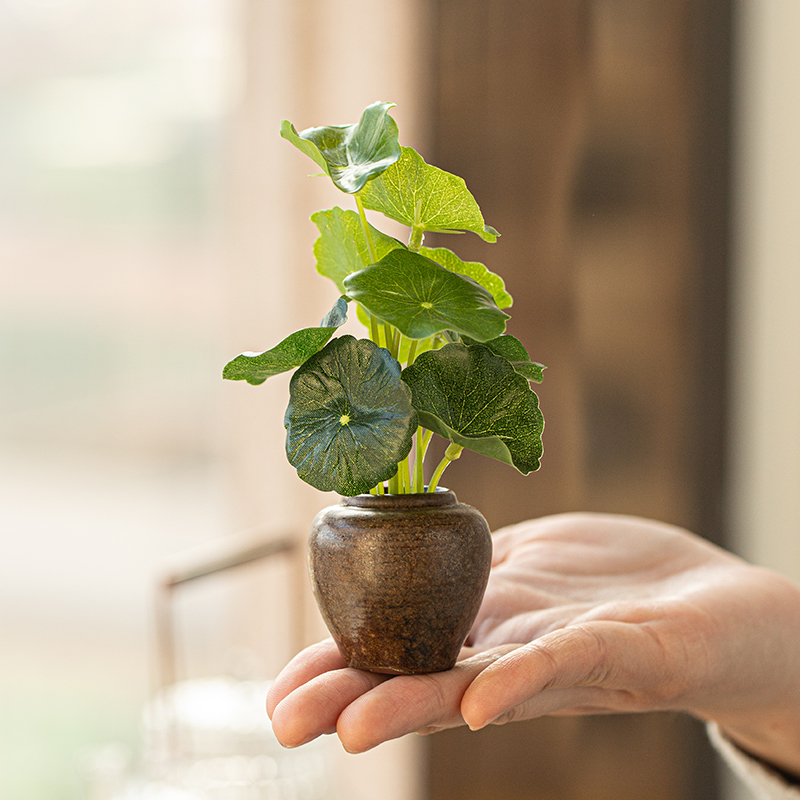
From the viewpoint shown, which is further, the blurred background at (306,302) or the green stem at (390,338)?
the blurred background at (306,302)

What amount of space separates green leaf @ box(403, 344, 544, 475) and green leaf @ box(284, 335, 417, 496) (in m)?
0.03

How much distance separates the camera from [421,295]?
26.7 inches

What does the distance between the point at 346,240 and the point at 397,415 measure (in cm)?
18

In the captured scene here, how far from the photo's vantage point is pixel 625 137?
1720mm

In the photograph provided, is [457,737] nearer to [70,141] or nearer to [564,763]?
[564,763]

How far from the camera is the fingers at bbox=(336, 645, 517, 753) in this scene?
597mm

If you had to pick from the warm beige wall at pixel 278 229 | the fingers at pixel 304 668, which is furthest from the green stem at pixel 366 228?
the warm beige wall at pixel 278 229

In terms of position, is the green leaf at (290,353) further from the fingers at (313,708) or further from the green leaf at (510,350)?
the fingers at (313,708)

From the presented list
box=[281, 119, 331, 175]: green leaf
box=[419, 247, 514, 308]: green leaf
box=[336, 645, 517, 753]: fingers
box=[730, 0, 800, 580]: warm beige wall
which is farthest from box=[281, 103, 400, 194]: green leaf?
box=[730, 0, 800, 580]: warm beige wall

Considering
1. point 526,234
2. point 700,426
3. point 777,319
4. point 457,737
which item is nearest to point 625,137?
point 526,234

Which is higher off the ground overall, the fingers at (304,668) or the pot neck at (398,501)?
the pot neck at (398,501)

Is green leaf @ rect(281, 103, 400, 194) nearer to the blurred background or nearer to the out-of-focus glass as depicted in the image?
the blurred background

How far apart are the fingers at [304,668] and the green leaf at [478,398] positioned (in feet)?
0.66

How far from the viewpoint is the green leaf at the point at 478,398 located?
0.69m
